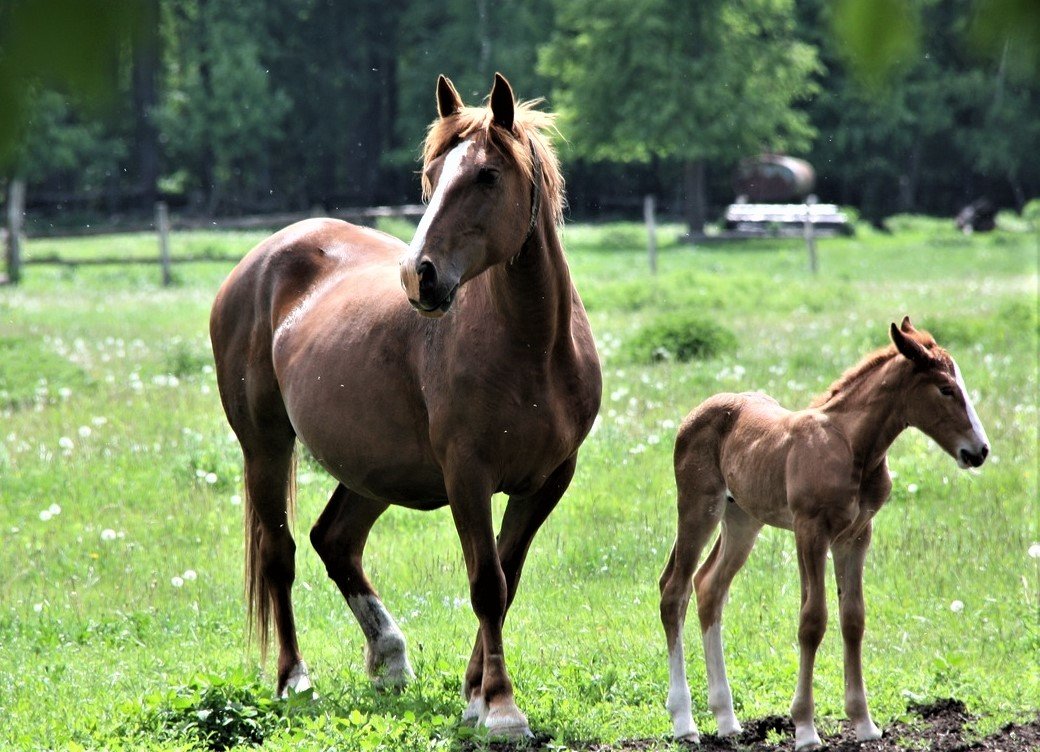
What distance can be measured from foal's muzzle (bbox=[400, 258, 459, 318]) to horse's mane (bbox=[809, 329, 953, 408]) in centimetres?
147

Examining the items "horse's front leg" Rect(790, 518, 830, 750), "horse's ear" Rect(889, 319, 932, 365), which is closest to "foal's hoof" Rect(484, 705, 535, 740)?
"horse's front leg" Rect(790, 518, 830, 750)

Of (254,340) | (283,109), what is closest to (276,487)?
(254,340)

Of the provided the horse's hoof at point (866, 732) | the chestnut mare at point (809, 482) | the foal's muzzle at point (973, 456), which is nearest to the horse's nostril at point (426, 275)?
the chestnut mare at point (809, 482)

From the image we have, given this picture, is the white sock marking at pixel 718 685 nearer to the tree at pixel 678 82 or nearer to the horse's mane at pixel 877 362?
the horse's mane at pixel 877 362

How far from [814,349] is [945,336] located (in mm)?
1944

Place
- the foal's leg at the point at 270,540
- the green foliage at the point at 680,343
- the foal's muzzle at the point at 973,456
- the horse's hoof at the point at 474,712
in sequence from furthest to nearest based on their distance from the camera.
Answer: the green foliage at the point at 680,343
the foal's leg at the point at 270,540
the horse's hoof at the point at 474,712
the foal's muzzle at the point at 973,456

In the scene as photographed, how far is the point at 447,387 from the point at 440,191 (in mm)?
840

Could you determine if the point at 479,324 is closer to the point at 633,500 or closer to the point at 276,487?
the point at 276,487

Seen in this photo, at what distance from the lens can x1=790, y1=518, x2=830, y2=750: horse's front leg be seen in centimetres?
445

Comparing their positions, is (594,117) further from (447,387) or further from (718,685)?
(718,685)

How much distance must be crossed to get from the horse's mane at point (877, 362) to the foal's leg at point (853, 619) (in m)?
0.49

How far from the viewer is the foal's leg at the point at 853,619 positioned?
4.56m

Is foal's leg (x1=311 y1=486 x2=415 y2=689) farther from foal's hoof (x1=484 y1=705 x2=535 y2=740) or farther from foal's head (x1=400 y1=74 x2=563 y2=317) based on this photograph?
foal's head (x1=400 y1=74 x2=563 y2=317)

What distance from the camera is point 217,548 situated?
25.9 ft
